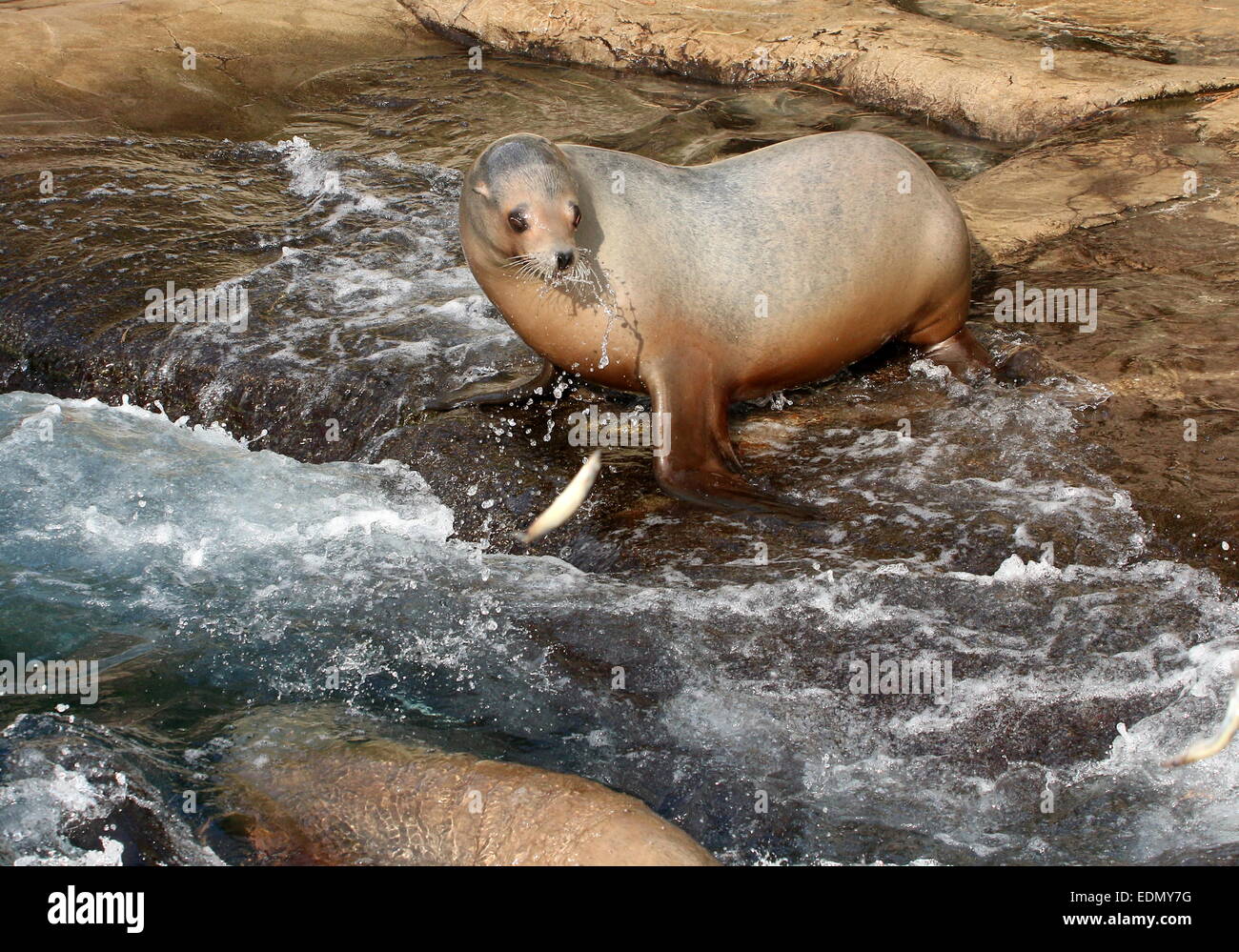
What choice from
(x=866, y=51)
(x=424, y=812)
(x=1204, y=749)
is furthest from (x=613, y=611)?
(x=866, y=51)

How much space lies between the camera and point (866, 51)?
9.45 metres

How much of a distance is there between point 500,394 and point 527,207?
3.48 ft

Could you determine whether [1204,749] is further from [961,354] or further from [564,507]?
[961,354]

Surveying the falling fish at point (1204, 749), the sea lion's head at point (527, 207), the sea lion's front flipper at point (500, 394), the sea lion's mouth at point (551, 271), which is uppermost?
the sea lion's head at point (527, 207)

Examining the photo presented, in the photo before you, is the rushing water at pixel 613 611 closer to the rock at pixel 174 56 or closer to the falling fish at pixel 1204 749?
the falling fish at pixel 1204 749

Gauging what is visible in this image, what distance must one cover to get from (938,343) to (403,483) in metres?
2.46

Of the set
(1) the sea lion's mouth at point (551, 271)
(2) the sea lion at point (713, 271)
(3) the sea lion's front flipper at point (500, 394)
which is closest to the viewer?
(1) the sea lion's mouth at point (551, 271)

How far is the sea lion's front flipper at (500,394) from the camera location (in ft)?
18.4

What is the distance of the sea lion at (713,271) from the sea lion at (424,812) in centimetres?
164

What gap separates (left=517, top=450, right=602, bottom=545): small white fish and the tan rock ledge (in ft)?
16.7

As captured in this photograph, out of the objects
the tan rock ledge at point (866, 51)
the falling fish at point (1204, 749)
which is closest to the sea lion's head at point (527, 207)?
the falling fish at point (1204, 749)

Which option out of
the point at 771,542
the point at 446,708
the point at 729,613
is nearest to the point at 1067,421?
the point at 771,542

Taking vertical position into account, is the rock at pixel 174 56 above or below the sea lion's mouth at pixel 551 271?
above
